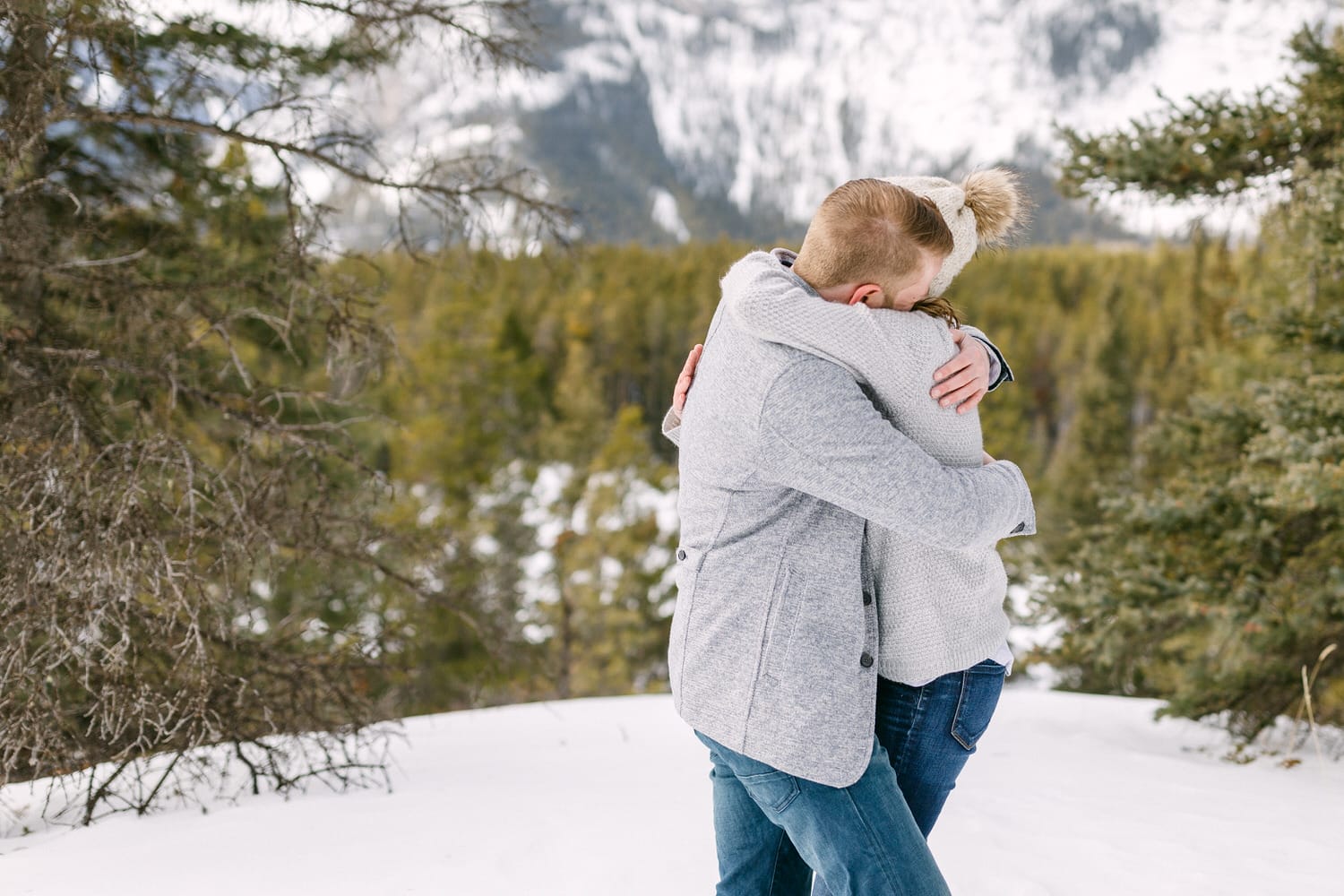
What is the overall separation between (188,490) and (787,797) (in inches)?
115

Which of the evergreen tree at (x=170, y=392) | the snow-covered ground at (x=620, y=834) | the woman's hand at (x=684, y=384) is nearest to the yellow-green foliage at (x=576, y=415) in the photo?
the evergreen tree at (x=170, y=392)

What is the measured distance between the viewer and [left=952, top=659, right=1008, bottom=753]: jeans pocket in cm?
177

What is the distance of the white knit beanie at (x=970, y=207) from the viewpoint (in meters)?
1.77

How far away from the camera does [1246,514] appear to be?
5996mm

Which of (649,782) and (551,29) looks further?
(551,29)

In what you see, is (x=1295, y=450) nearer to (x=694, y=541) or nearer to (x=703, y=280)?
(x=694, y=541)

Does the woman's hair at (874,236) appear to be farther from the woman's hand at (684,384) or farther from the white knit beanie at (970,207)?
the woman's hand at (684,384)

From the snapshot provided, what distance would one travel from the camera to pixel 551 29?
5094mm

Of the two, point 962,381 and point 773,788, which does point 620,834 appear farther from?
point 962,381

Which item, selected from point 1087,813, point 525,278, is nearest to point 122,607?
point 1087,813

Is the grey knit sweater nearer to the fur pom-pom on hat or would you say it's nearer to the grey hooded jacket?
the grey hooded jacket

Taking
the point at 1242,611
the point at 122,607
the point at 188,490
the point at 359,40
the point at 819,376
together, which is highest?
the point at 359,40

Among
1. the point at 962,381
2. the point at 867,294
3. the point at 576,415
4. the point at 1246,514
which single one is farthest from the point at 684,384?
the point at 576,415

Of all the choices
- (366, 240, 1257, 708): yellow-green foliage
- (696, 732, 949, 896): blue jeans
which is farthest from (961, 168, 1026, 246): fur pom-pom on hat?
(366, 240, 1257, 708): yellow-green foliage
